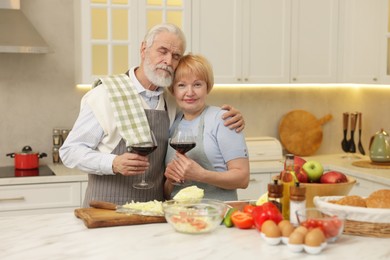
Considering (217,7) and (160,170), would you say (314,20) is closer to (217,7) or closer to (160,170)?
(217,7)

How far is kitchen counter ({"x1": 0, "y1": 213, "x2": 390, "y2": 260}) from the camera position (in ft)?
6.68

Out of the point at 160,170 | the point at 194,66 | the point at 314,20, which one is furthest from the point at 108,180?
the point at 314,20

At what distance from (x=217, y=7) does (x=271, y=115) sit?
A: 1.06m

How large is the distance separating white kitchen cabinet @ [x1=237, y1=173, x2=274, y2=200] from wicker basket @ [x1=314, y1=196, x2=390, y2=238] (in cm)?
227

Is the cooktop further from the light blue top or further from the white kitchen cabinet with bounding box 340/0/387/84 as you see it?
the white kitchen cabinet with bounding box 340/0/387/84

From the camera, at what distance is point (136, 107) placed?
3.01m

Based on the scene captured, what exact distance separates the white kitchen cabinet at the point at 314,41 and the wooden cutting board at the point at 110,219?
2.82 m

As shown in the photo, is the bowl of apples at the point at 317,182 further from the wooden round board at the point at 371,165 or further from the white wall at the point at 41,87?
the white wall at the point at 41,87

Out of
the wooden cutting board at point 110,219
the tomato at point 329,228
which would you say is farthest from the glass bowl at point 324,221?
the wooden cutting board at point 110,219

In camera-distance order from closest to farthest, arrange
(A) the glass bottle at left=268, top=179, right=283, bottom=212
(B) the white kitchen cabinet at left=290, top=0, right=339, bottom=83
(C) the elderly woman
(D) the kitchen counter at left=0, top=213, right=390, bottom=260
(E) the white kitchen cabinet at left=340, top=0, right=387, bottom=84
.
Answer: (D) the kitchen counter at left=0, top=213, right=390, bottom=260 < (A) the glass bottle at left=268, top=179, right=283, bottom=212 < (C) the elderly woman < (E) the white kitchen cabinet at left=340, top=0, right=387, bottom=84 < (B) the white kitchen cabinet at left=290, top=0, right=339, bottom=83

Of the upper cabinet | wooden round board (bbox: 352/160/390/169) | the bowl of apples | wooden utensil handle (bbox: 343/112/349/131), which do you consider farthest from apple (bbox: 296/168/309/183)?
wooden utensil handle (bbox: 343/112/349/131)

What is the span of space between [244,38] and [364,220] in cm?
276

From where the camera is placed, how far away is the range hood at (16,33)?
13.7ft

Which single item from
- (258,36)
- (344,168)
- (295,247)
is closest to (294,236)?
(295,247)
